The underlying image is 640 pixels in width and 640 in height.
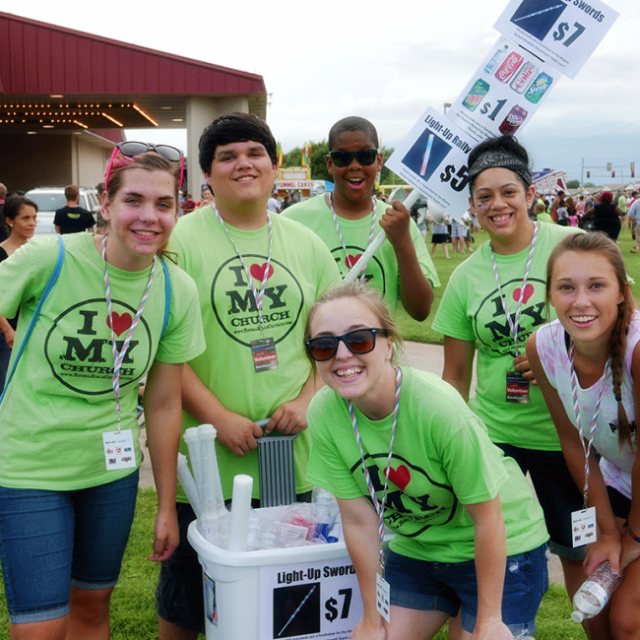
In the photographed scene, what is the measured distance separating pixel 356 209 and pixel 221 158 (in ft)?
2.79

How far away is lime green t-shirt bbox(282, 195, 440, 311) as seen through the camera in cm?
335

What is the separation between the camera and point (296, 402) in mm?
2748

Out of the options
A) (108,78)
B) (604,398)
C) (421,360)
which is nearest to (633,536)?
(604,398)

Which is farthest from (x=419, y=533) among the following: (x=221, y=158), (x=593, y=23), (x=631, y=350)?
(x=593, y=23)

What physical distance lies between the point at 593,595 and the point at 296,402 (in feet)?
3.97

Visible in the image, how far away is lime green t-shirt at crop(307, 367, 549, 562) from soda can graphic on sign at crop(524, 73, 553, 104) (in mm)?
1510

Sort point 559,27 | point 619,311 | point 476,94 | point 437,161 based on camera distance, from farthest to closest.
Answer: point 437,161 → point 476,94 → point 559,27 → point 619,311

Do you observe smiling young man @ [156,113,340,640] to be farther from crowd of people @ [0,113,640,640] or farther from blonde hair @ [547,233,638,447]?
blonde hair @ [547,233,638,447]

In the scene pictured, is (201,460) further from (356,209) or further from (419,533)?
(356,209)

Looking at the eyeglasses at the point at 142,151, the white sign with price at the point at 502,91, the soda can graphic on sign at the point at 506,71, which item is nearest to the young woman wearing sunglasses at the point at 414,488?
the eyeglasses at the point at 142,151

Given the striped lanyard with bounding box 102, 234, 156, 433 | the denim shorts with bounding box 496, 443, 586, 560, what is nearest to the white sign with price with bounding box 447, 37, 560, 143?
the denim shorts with bounding box 496, 443, 586, 560

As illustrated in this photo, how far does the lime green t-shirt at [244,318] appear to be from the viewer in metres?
2.71

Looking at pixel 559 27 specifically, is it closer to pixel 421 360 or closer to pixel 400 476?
pixel 400 476

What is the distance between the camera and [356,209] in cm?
340
